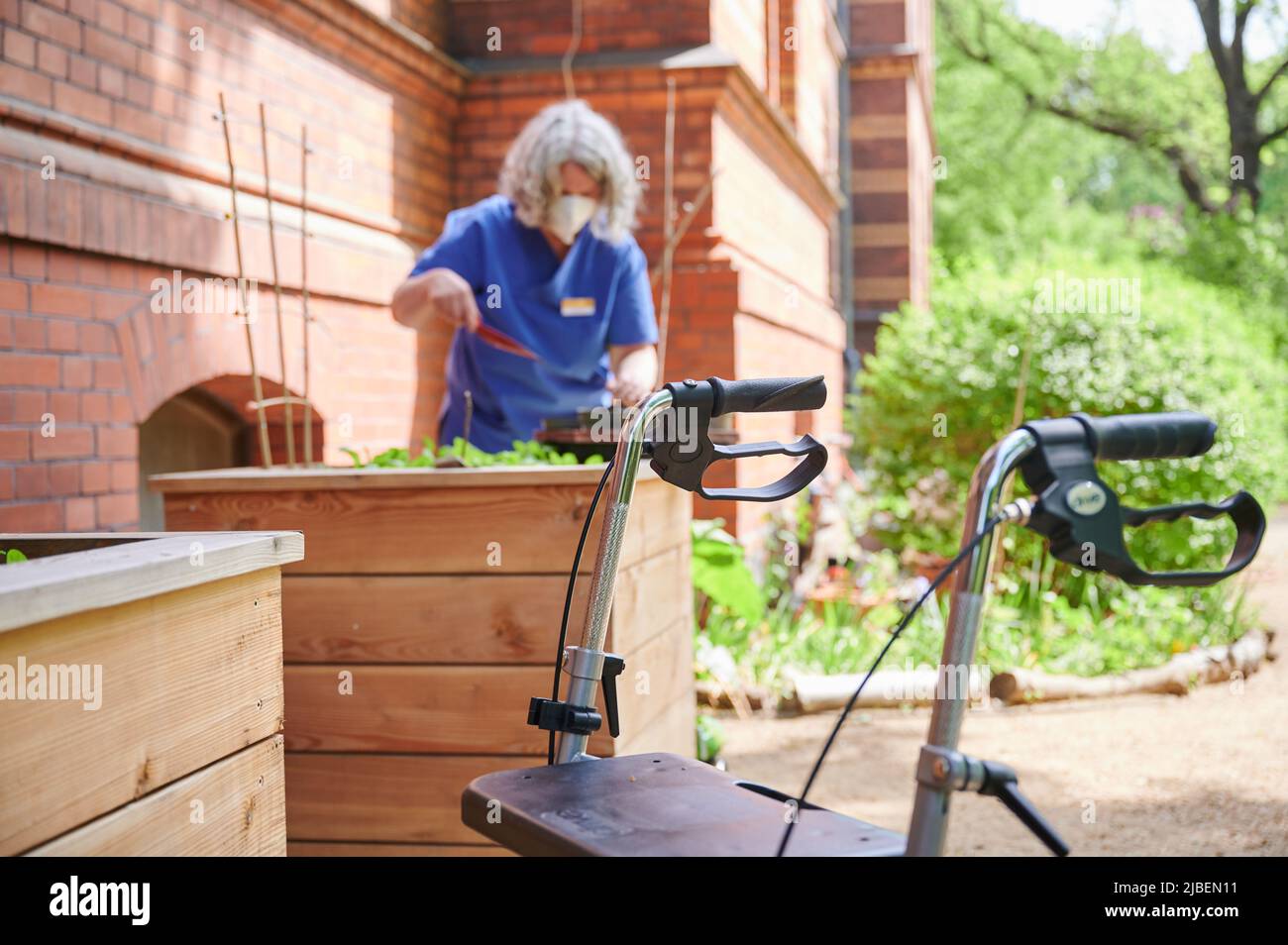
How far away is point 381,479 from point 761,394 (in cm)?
148

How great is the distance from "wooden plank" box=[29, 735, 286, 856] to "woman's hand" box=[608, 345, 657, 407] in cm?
219

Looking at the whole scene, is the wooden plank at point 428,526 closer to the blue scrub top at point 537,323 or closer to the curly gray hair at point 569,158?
the blue scrub top at point 537,323

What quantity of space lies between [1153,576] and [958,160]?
26.7 m

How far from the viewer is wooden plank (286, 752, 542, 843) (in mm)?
3131

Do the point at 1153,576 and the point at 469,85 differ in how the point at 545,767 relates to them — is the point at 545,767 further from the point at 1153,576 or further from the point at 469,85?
the point at 469,85

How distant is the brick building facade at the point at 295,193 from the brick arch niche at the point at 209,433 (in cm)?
1

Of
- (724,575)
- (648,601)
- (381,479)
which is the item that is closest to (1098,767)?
(724,575)

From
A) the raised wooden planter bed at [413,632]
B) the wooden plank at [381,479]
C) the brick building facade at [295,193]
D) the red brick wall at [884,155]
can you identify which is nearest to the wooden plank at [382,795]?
the raised wooden planter bed at [413,632]

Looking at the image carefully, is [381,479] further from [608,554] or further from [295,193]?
[295,193]

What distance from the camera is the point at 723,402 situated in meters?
1.83

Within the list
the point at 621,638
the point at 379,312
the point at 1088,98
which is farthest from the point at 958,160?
the point at 621,638

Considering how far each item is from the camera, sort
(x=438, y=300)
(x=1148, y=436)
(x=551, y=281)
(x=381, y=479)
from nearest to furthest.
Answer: (x=1148, y=436) < (x=381, y=479) < (x=438, y=300) < (x=551, y=281)

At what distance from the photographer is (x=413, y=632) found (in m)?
3.13

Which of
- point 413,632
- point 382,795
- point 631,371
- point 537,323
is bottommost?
point 382,795
